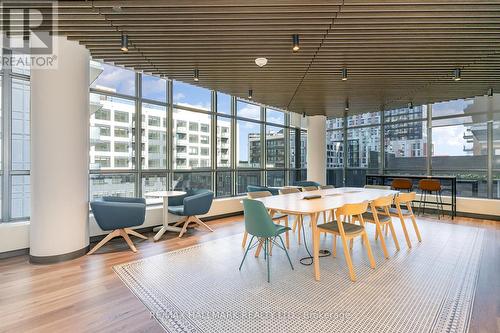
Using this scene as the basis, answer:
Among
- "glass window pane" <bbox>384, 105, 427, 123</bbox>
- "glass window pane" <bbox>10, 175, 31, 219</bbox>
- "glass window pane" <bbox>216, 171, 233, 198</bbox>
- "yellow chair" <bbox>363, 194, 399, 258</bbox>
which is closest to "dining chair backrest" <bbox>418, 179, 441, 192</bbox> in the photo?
"glass window pane" <bbox>384, 105, 427, 123</bbox>

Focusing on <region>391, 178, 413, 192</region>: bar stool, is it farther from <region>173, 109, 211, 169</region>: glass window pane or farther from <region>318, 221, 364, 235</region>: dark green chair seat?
<region>173, 109, 211, 169</region>: glass window pane

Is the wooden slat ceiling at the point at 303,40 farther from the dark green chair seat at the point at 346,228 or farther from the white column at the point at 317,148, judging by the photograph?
the white column at the point at 317,148

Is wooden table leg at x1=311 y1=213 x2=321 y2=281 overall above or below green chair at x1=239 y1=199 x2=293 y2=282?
below

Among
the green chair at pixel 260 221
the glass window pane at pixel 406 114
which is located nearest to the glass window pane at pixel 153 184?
the green chair at pixel 260 221

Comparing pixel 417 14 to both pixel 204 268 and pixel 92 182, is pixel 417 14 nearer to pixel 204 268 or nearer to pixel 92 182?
pixel 204 268

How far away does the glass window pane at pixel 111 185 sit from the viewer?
193 inches

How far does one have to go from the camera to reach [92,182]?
486 centimetres

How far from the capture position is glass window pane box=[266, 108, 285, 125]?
8.37m

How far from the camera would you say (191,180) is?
21.0 ft

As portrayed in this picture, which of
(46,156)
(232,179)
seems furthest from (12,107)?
(232,179)

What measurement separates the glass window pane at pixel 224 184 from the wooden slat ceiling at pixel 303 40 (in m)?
2.45

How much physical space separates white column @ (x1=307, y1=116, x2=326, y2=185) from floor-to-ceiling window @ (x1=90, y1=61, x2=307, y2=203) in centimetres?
104

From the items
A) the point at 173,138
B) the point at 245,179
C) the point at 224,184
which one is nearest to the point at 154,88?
the point at 173,138

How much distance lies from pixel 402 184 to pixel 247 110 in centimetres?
480
